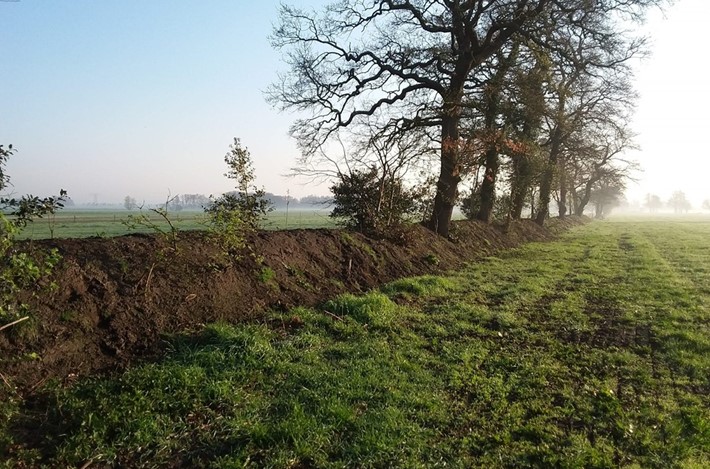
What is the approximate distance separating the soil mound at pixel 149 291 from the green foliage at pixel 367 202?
294 centimetres

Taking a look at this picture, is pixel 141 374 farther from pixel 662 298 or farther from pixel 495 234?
pixel 495 234

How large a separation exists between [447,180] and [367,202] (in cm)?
468

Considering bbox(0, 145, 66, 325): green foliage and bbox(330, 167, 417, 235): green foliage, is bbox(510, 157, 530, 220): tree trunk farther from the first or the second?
bbox(0, 145, 66, 325): green foliage

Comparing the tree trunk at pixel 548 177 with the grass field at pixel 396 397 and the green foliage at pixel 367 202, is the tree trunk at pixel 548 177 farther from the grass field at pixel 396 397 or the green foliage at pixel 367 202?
the grass field at pixel 396 397

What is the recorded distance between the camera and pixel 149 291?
6.61m

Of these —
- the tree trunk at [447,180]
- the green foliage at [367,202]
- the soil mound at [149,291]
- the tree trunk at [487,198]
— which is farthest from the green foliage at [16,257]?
the tree trunk at [487,198]

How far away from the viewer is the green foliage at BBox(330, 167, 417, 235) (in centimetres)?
1438

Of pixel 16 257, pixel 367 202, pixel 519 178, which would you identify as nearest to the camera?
pixel 16 257

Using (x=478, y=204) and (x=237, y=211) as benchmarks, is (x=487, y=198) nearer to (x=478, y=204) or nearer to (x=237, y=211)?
(x=478, y=204)

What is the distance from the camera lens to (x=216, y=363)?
5543 millimetres

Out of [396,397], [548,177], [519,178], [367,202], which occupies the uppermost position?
[548,177]

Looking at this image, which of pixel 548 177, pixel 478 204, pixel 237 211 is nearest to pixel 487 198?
pixel 478 204

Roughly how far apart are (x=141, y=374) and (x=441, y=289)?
7.30m

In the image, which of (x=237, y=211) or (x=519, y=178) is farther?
(x=519, y=178)
